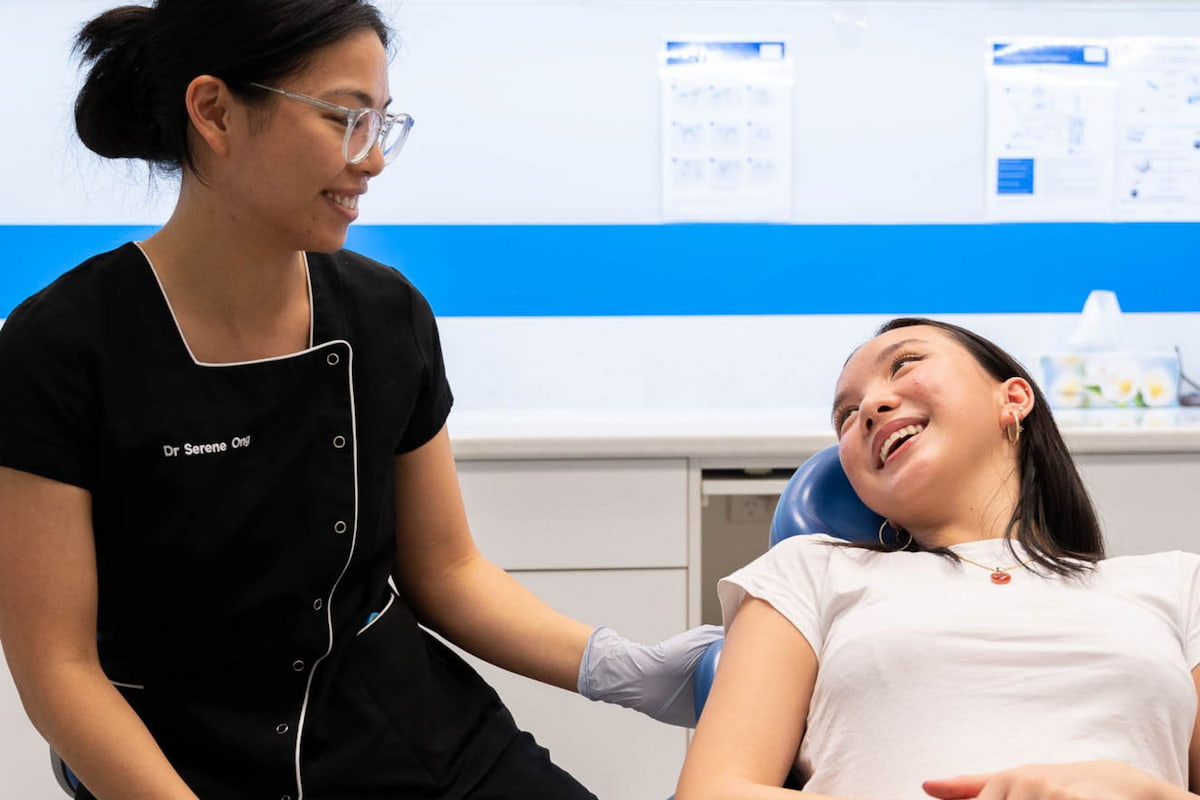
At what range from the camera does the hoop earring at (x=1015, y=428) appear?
4.56ft

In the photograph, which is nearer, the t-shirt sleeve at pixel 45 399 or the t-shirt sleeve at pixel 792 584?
the t-shirt sleeve at pixel 45 399

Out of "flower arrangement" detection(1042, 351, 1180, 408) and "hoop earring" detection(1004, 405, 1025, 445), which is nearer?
"hoop earring" detection(1004, 405, 1025, 445)

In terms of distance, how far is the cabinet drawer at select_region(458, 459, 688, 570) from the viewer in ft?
7.31

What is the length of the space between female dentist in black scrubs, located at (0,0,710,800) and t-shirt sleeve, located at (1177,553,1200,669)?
0.59 m

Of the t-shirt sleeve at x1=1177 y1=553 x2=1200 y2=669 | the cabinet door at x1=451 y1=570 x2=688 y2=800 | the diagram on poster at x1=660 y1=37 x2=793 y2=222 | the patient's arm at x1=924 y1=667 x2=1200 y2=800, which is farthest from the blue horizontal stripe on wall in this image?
the patient's arm at x1=924 y1=667 x2=1200 y2=800

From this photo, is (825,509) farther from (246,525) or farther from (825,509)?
(246,525)

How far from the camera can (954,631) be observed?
118 centimetres

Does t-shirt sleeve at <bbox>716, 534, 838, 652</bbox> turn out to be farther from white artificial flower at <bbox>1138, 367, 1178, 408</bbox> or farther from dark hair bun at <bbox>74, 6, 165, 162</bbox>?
white artificial flower at <bbox>1138, 367, 1178, 408</bbox>

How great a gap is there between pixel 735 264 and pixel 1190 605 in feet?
5.42

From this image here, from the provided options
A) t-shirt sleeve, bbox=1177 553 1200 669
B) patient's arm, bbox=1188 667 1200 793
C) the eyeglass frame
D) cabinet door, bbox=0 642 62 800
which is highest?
the eyeglass frame

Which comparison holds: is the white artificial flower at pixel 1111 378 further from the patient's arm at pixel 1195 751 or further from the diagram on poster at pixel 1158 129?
the patient's arm at pixel 1195 751

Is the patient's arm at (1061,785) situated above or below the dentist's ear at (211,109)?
below

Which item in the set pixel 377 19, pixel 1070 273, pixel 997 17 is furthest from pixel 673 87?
pixel 377 19

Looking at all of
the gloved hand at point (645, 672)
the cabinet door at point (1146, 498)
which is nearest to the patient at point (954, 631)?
the gloved hand at point (645, 672)
